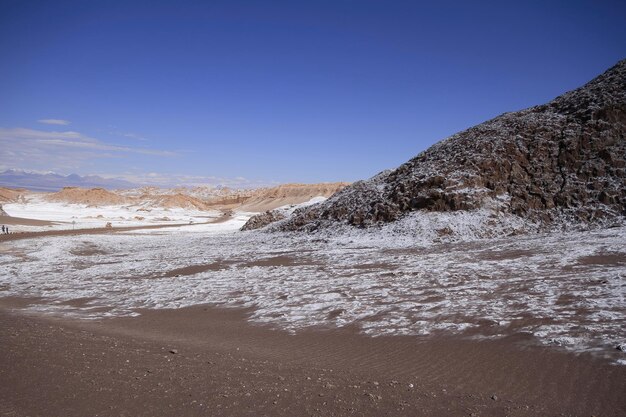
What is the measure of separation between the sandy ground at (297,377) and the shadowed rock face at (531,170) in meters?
17.7

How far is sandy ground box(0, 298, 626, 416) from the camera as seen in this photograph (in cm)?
512

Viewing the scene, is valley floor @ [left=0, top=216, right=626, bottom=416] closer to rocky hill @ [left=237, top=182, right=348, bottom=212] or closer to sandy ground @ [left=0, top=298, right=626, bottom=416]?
sandy ground @ [left=0, top=298, right=626, bottom=416]

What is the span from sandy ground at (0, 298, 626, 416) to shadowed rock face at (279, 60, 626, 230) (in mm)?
17711

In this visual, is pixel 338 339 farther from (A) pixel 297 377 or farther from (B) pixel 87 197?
(B) pixel 87 197

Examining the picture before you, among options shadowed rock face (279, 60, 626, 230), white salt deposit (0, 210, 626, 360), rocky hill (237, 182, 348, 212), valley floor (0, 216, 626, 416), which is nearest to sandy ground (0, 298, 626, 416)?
valley floor (0, 216, 626, 416)


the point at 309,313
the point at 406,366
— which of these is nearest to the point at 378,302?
the point at 309,313

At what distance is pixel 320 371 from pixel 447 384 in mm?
1818

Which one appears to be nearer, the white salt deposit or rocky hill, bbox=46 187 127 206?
the white salt deposit

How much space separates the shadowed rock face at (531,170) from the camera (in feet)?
73.4

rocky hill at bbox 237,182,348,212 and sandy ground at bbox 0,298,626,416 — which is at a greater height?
rocky hill at bbox 237,182,348,212

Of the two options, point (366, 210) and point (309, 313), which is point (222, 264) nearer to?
point (309, 313)

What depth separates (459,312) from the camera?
873cm

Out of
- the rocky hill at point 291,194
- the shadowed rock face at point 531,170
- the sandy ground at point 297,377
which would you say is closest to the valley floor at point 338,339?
the sandy ground at point 297,377

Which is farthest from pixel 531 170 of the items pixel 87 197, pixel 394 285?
pixel 87 197
